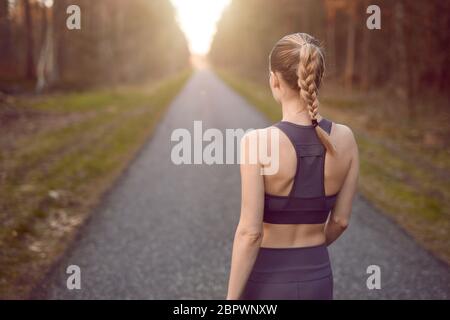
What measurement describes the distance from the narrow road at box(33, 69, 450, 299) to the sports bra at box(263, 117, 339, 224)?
2.92m

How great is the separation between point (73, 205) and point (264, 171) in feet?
20.7

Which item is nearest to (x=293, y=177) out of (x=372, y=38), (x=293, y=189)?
(x=293, y=189)

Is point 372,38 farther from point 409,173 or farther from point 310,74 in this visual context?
point 310,74

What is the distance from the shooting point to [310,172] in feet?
6.54

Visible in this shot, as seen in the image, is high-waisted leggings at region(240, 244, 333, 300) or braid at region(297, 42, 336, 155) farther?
high-waisted leggings at region(240, 244, 333, 300)

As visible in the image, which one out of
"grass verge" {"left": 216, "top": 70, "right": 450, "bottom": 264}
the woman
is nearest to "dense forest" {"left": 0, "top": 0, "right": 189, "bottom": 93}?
"grass verge" {"left": 216, "top": 70, "right": 450, "bottom": 264}

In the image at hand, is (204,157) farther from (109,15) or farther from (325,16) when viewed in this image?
(325,16)

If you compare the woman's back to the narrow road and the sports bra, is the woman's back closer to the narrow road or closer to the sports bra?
the sports bra

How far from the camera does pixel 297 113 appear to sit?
2.00 m

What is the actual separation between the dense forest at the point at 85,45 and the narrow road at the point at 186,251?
18.5 metres

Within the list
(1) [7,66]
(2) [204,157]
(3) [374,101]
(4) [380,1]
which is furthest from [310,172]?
(1) [7,66]

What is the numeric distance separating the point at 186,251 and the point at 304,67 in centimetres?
438

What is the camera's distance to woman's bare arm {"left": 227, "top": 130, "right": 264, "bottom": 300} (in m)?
1.92
